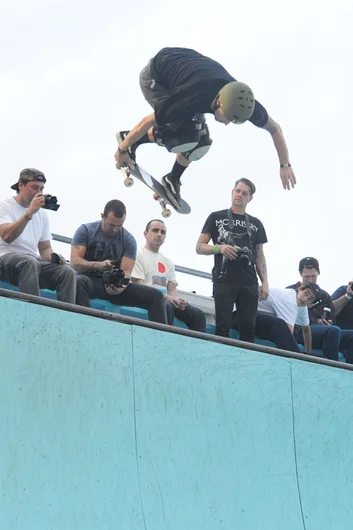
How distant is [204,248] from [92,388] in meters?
2.43

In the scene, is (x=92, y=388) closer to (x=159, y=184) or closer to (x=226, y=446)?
(x=226, y=446)

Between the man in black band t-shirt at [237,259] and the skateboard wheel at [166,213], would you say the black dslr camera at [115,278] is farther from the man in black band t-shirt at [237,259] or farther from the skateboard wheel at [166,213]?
the skateboard wheel at [166,213]

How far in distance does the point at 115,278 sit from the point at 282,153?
1806 mm

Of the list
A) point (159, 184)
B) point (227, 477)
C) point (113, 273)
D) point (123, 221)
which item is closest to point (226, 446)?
point (227, 477)

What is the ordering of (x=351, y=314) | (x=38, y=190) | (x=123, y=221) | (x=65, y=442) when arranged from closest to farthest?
(x=65, y=442) < (x=38, y=190) < (x=123, y=221) < (x=351, y=314)

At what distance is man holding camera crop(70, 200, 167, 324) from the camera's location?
7.16 meters

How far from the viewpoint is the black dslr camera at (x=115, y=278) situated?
7121 mm

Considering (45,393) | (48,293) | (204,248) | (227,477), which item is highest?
(204,248)

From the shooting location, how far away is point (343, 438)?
7.38 m

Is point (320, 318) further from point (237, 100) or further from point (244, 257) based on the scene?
point (237, 100)

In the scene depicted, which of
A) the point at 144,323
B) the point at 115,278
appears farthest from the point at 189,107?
the point at 144,323

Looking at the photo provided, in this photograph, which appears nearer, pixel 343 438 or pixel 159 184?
pixel 343 438

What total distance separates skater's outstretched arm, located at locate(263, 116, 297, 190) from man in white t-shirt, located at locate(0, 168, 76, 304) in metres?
1.95

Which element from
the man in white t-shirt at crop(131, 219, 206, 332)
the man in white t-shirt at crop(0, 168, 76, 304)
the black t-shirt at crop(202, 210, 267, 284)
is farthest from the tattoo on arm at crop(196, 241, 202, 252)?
the man in white t-shirt at crop(0, 168, 76, 304)
